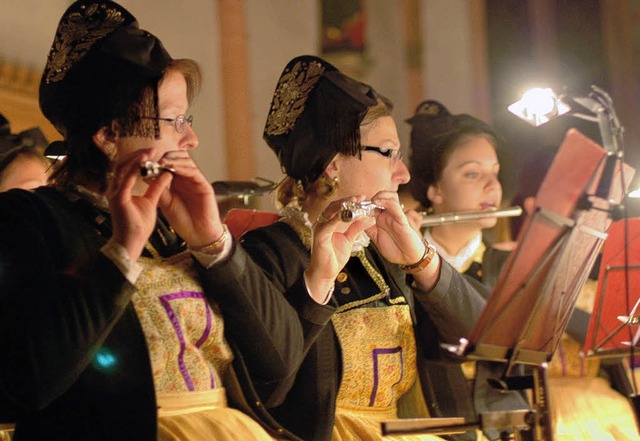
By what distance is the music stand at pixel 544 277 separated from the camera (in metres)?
1.56

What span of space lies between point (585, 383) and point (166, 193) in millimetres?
1735

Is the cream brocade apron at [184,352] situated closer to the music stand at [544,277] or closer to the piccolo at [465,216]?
the music stand at [544,277]

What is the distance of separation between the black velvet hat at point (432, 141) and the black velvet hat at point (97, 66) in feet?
4.29

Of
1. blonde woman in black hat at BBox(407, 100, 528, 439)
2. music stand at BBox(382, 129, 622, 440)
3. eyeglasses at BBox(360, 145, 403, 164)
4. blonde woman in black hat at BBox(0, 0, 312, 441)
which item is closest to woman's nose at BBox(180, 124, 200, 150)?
blonde woman in black hat at BBox(0, 0, 312, 441)

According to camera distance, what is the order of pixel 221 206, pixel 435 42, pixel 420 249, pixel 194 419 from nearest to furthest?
pixel 194 419, pixel 420 249, pixel 221 206, pixel 435 42

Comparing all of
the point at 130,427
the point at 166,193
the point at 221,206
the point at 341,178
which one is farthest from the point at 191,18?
the point at 130,427

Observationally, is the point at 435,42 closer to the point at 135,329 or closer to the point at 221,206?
the point at 221,206

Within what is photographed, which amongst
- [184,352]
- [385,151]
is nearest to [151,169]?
[184,352]

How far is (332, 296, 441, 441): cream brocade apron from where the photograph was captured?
7.75ft

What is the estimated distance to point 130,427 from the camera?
1.76 meters

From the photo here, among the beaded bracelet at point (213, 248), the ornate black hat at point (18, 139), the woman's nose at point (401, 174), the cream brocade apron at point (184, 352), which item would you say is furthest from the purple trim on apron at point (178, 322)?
the ornate black hat at point (18, 139)

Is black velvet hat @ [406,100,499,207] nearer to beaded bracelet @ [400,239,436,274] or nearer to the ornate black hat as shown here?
beaded bracelet @ [400,239,436,274]

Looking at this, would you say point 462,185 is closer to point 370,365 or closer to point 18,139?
point 370,365

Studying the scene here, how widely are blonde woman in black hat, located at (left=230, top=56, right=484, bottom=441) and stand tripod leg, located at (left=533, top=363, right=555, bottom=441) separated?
0.48 meters
